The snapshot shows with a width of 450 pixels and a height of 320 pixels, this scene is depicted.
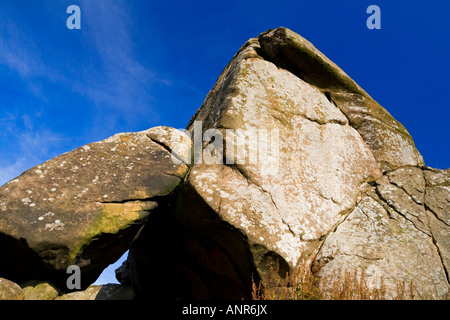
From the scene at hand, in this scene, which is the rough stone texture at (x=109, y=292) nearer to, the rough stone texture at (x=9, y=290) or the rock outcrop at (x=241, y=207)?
the rock outcrop at (x=241, y=207)

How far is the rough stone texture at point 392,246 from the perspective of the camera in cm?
504

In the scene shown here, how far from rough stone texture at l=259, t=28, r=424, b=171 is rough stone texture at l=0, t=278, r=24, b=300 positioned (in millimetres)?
7184

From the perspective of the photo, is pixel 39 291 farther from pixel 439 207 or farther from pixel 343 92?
pixel 343 92

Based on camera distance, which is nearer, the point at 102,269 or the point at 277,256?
the point at 277,256

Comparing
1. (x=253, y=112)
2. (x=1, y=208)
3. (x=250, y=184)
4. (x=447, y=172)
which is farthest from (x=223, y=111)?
(x=447, y=172)

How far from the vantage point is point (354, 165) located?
726 centimetres

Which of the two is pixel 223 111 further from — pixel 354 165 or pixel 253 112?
pixel 354 165

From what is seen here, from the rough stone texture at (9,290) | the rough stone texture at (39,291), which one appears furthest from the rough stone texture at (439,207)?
the rough stone texture at (9,290)

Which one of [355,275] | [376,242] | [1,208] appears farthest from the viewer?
[376,242]

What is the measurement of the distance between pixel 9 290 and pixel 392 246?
593 centimetres

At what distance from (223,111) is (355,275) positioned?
3.73 meters

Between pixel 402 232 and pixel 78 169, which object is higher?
pixel 78 169
